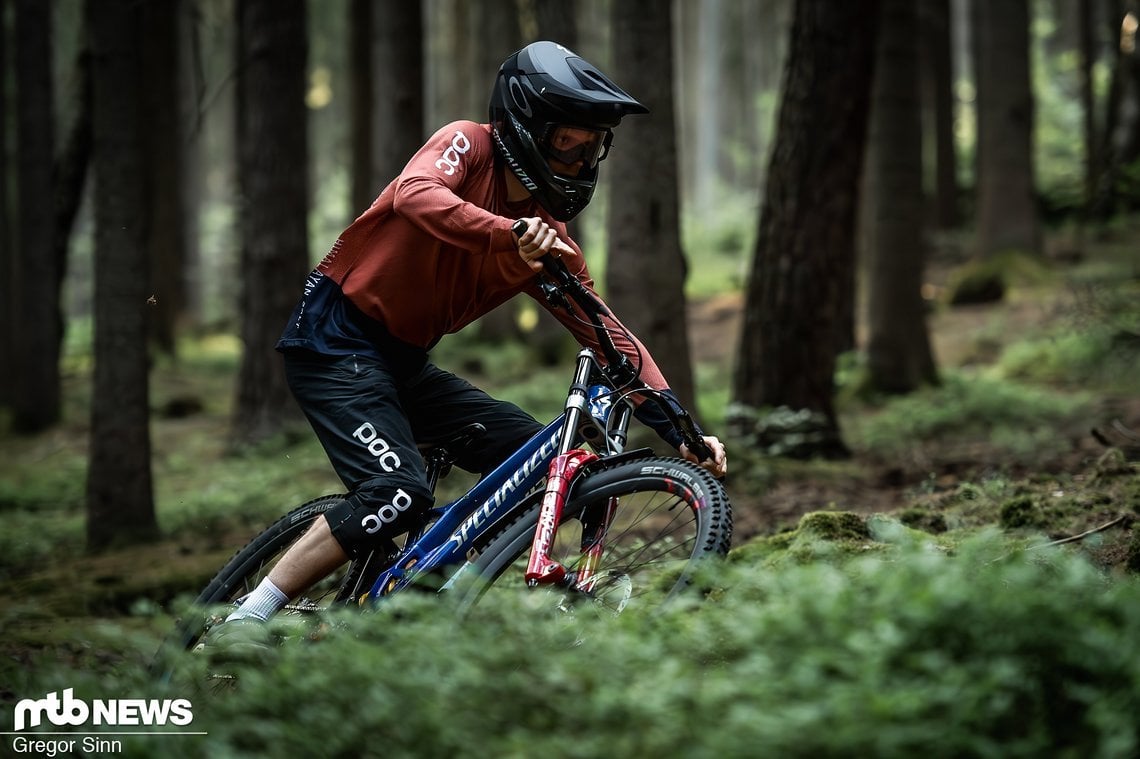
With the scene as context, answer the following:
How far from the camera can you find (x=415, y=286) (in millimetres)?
4965

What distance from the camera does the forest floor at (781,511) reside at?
20.5 ft

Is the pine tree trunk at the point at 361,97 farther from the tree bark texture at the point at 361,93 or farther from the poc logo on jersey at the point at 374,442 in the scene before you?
the poc logo on jersey at the point at 374,442

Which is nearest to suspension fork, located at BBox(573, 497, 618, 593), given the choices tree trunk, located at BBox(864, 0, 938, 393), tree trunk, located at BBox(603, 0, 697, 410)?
tree trunk, located at BBox(603, 0, 697, 410)

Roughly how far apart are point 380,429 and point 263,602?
2.73 feet

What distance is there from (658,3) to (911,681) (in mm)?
7883

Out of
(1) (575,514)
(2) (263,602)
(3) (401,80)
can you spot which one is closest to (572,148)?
(1) (575,514)

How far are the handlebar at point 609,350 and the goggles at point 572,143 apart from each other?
534mm

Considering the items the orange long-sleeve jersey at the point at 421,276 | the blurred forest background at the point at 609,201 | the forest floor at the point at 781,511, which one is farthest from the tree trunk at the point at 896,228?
the orange long-sleeve jersey at the point at 421,276

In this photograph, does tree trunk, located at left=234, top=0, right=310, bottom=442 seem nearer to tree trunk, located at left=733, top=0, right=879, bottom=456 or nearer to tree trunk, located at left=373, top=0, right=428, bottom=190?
tree trunk, located at left=373, top=0, right=428, bottom=190

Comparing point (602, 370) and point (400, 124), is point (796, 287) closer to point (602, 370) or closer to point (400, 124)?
point (602, 370)

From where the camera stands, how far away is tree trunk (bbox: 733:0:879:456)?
417 inches

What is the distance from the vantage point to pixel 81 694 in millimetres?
3678

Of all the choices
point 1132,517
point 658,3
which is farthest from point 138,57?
point 1132,517

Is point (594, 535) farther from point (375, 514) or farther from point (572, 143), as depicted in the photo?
point (572, 143)
